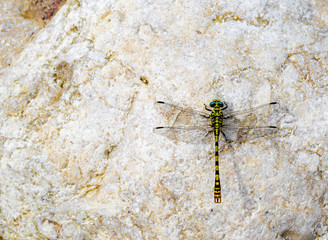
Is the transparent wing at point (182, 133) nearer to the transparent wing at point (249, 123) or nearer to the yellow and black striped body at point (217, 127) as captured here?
the yellow and black striped body at point (217, 127)

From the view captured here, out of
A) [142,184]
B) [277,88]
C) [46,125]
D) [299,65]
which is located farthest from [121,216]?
[299,65]

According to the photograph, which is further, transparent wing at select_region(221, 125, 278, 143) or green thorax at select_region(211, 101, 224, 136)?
transparent wing at select_region(221, 125, 278, 143)

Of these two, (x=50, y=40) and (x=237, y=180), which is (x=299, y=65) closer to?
(x=237, y=180)

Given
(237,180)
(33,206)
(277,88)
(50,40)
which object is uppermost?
(50,40)

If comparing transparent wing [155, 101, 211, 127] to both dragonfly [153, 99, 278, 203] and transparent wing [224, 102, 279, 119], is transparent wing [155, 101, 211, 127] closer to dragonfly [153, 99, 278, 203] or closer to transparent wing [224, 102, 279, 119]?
dragonfly [153, 99, 278, 203]

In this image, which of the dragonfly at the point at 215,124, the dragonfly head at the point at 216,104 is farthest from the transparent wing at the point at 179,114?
the dragonfly head at the point at 216,104

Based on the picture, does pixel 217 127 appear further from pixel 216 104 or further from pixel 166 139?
pixel 166 139

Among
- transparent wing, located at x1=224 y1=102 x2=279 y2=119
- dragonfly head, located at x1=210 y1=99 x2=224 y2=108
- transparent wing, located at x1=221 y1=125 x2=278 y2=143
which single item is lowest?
transparent wing, located at x1=221 y1=125 x2=278 y2=143

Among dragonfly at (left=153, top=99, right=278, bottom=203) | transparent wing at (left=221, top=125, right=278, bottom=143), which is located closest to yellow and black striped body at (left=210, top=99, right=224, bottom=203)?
dragonfly at (left=153, top=99, right=278, bottom=203)

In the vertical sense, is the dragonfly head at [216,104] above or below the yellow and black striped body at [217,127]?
above
